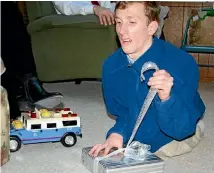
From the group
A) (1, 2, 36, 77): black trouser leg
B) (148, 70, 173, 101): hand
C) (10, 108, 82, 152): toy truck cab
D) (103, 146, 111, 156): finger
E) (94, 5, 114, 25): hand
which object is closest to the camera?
(148, 70, 173, 101): hand

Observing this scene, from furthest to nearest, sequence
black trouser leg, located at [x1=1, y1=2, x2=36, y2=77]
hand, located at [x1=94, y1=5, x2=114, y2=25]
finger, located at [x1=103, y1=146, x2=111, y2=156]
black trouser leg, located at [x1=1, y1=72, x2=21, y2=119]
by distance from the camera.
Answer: hand, located at [x1=94, y1=5, x2=114, y2=25] < black trouser leg, located at [x1=1, y1=2, x2=36, y2=77] < black trouser leg, located at [x1=1, y1=72, x2=21, y2=119] < finger, located at [x1=103, y1=146, x2=111, y2=156]

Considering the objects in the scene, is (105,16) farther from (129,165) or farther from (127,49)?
(129,165)

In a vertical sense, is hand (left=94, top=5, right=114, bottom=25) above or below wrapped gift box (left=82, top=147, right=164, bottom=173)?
above

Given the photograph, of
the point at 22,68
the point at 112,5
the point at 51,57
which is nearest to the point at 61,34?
the point at 51,57

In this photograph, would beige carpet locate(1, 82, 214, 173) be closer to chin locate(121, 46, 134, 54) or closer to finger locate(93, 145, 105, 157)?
finger locate(93, 145, 105, 157)

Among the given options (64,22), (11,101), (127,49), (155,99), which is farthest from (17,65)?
(155,99)

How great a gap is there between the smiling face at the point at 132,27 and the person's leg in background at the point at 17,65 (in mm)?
682

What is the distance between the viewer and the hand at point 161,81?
1153 millimetres

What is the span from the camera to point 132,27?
1.32 metres

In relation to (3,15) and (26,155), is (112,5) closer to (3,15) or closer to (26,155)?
(3,15)

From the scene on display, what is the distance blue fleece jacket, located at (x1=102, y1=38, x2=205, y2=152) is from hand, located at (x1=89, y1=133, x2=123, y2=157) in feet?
0.11

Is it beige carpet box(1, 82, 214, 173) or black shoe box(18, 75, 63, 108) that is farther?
black shoe box(18, 75, 63, 108)

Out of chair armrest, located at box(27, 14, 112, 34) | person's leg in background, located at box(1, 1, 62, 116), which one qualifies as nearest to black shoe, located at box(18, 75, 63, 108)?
person's leg in background, located at box(1, 1, 62, 116)

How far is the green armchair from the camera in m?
2.29
